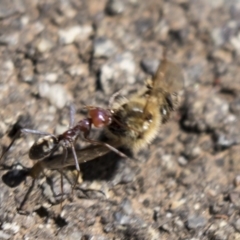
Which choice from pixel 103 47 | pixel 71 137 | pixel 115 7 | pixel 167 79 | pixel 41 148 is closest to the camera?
pixel 41 148

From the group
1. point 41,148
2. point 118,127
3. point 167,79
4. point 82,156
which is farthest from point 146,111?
point 41,148

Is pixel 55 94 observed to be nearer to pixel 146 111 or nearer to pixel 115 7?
pixel 146 111

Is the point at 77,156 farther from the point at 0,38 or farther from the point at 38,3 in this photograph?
the point at 38,3

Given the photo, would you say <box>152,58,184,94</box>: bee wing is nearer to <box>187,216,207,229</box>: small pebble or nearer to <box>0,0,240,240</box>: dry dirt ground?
<box>0,0,240,240</box>: dry dirt ground

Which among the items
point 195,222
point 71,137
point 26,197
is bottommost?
point 195,222

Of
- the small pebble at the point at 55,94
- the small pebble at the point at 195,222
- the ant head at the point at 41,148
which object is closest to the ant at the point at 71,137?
the ant head at the point at 41,148

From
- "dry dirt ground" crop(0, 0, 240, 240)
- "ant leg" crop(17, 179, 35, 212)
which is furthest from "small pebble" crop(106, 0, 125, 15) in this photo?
"ant leg" crop(17, 179, 35, 212)

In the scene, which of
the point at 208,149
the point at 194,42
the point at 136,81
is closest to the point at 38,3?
the point at 136,81
